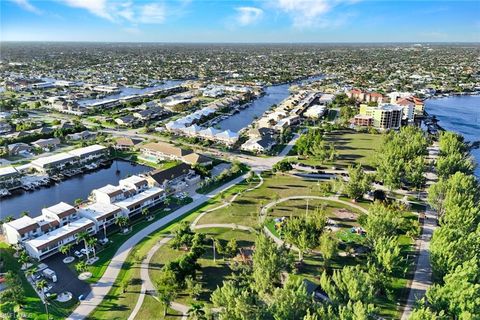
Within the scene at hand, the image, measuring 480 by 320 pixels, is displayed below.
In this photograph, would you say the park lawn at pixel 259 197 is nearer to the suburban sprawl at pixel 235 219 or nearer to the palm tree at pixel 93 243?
the suburban sprawl at pixel 235 219

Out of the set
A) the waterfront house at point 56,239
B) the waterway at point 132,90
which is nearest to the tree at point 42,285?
the waterfront house at point 56,239

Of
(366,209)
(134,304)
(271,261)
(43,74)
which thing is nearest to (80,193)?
(134,304)

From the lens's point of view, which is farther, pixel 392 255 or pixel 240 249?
pixel 240 249

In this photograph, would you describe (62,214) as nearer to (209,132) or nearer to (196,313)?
(196,313)

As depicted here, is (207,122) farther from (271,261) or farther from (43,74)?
(43,74)

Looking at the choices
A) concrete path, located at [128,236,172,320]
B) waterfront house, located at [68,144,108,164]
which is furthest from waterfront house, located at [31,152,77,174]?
concrete path, located at [128,236,172,320]

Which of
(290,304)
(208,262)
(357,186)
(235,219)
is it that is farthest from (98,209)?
(357,186)
